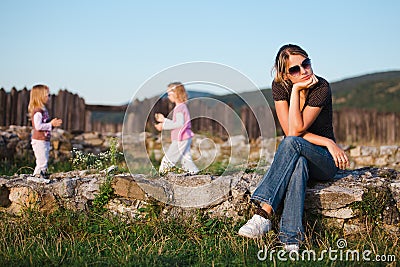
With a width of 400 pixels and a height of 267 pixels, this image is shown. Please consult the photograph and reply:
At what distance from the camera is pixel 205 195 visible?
460cm

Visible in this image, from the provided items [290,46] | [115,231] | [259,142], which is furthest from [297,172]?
[259,142]

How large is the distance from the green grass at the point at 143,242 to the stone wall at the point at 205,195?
0.11 metres

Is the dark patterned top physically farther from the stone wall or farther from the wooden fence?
the wooden fence

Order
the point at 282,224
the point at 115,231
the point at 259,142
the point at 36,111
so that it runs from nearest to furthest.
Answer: the point at 282,224 → the point at 115,231 → the point at 36,111 → the point at 259,142

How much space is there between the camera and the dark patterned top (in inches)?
170

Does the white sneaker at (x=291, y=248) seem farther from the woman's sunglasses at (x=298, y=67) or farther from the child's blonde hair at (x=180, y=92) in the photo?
the child's blonde hair at (x=180, y=92)

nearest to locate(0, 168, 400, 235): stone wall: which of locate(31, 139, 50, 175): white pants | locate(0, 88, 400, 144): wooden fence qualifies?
locate(0, 88, 400, 144): wooden fence

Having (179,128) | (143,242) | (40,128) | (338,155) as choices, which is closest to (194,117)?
(179,128)

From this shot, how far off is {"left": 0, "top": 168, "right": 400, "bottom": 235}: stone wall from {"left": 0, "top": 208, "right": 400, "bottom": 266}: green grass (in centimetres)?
11

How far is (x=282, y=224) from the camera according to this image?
4066 millimetres

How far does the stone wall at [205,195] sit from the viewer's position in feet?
14.1

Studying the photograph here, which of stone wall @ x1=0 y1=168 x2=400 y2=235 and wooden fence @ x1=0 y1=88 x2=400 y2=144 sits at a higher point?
wooden fence @ x1=0 y1=88 x2=400 y2=144

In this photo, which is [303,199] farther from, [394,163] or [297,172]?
[394,163]

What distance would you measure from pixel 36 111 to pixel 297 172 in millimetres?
4130
